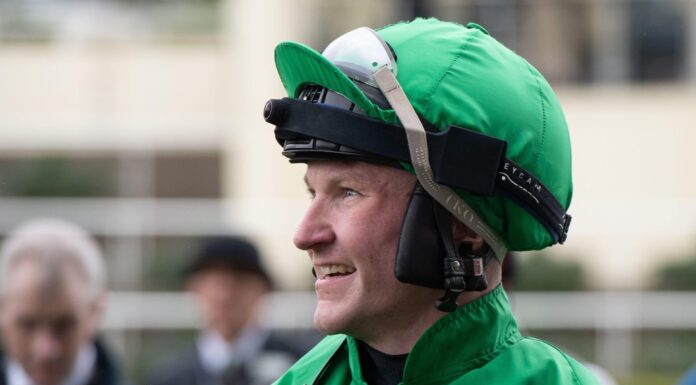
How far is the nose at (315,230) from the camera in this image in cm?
285

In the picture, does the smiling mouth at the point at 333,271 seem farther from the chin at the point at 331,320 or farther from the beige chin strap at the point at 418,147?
the beige chin strap at the point at 418,147

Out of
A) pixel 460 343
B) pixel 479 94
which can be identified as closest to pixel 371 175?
A: pixel 479 94

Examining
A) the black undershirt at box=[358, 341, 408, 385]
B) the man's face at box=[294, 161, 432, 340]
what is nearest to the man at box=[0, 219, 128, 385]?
the black undershirt at box=[358, 341, 408, 385]

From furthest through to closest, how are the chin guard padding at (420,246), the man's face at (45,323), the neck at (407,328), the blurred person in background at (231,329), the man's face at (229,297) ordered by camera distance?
1. the man's face at (229,297)
2. the blurred person in background at (231,329)
3. the man's face at (45,323)
4. the neck at (407,328)
5. the chin guard padding at (420,246)

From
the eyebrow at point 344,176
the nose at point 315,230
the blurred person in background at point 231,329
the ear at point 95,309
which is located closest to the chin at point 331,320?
the nose at point 315,230

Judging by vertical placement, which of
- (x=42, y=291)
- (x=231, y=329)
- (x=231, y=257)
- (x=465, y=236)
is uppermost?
(x=465, y=236)

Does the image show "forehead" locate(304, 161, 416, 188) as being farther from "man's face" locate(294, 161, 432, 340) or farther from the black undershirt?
the black undershirt

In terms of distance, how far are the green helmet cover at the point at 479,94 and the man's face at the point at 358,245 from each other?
0.46 ft

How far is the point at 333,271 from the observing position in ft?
9.47

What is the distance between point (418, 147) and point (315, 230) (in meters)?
0.27

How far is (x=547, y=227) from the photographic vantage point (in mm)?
2961

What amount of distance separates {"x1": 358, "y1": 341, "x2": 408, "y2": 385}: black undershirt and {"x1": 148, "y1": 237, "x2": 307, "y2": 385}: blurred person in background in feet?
13.9

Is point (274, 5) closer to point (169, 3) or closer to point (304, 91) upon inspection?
point (169, 3)

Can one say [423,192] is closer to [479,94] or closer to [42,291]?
[479,94]
